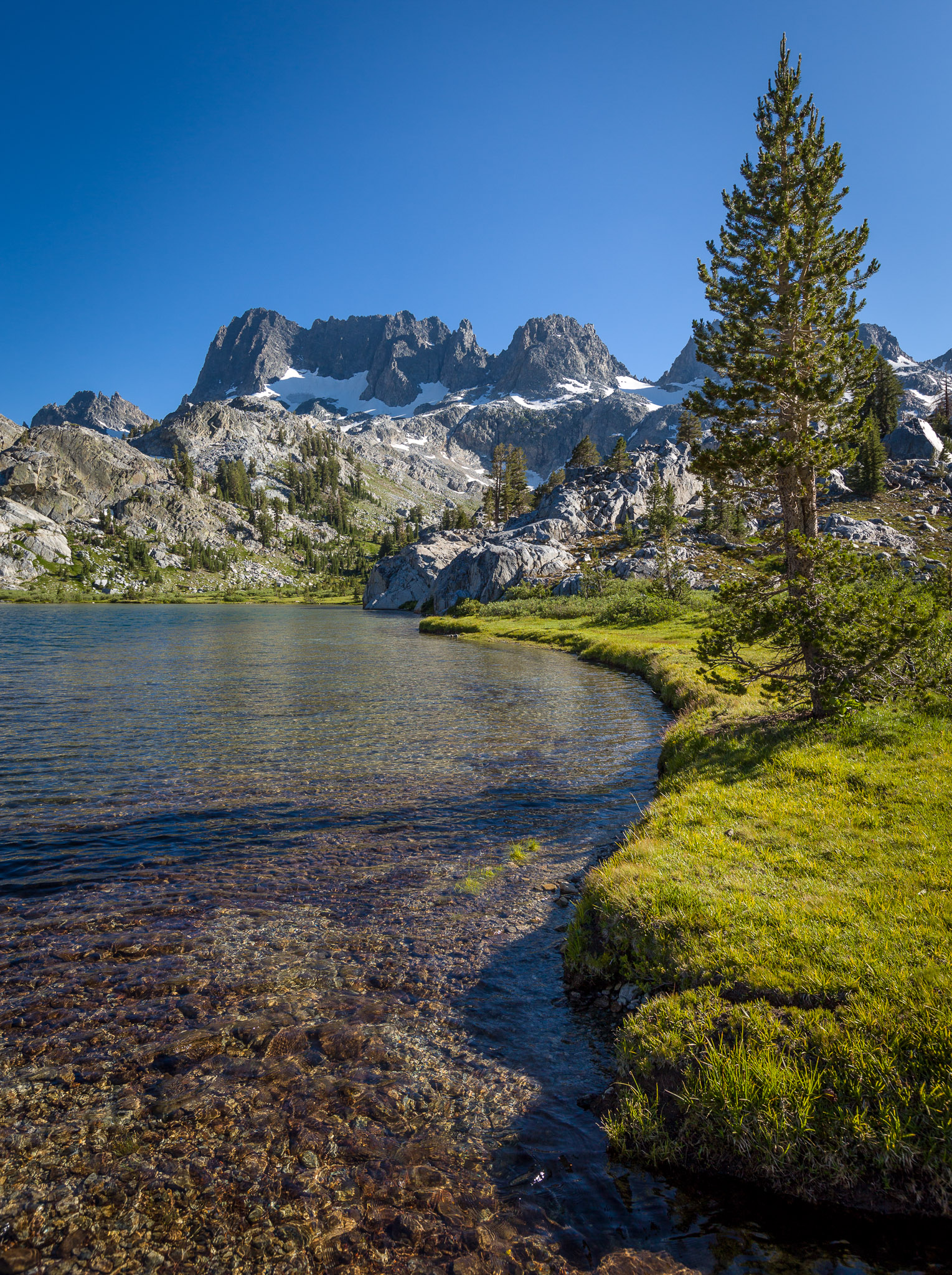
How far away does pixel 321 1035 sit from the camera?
803 centimetres

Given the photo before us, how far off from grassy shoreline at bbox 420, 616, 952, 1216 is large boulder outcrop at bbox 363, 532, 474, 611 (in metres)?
129

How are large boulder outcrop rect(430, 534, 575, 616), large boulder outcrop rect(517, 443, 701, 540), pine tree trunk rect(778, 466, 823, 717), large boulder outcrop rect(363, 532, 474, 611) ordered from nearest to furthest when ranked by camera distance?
pine tree trunk rect(778, 466, 823, 717) → large boulder outcrop rect(430, 534, 575, 616) → large boulder outcrop rect(517, 443, 701, 540) → large boulder outcrop rect(363, 532, 474, 611)

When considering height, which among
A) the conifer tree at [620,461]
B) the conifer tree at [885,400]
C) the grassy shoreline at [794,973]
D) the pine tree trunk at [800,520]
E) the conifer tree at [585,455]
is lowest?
the grassy shoreline at [794,973]

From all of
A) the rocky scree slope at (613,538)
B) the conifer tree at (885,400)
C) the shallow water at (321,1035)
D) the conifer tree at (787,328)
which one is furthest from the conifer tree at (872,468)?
the shallow water at (321,1035)

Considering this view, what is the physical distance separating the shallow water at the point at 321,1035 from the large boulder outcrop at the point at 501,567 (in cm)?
8976

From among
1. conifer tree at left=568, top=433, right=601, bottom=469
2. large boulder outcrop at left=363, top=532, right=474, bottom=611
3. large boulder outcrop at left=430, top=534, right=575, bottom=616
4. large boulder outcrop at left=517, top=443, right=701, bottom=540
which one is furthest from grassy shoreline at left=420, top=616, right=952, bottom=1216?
conifer tree at left=568, top=433, right=601, bottom=469

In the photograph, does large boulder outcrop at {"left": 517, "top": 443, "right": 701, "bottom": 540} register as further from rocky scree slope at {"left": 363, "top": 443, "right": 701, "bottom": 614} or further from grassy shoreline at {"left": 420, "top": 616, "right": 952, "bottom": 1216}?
grassy shoreline at {"left": 420, "top": 616, "right": 952, "bottom": 1216}

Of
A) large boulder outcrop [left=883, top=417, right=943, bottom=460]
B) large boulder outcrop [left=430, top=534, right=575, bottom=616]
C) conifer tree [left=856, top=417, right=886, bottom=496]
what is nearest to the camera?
large boulder outcrop [left=430, top=534, right=575, bottom=616]

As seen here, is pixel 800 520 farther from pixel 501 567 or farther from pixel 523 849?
pixel 501 567

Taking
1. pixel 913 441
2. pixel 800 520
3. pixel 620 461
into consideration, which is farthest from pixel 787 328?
pixel 913 441

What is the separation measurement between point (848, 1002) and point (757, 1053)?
132cm

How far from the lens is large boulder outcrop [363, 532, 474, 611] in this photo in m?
148

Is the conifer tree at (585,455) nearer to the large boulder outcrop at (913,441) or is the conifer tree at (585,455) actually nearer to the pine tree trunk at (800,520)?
the large boulder outcrop at (913,441)

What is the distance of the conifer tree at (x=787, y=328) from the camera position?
17422 millimetres
